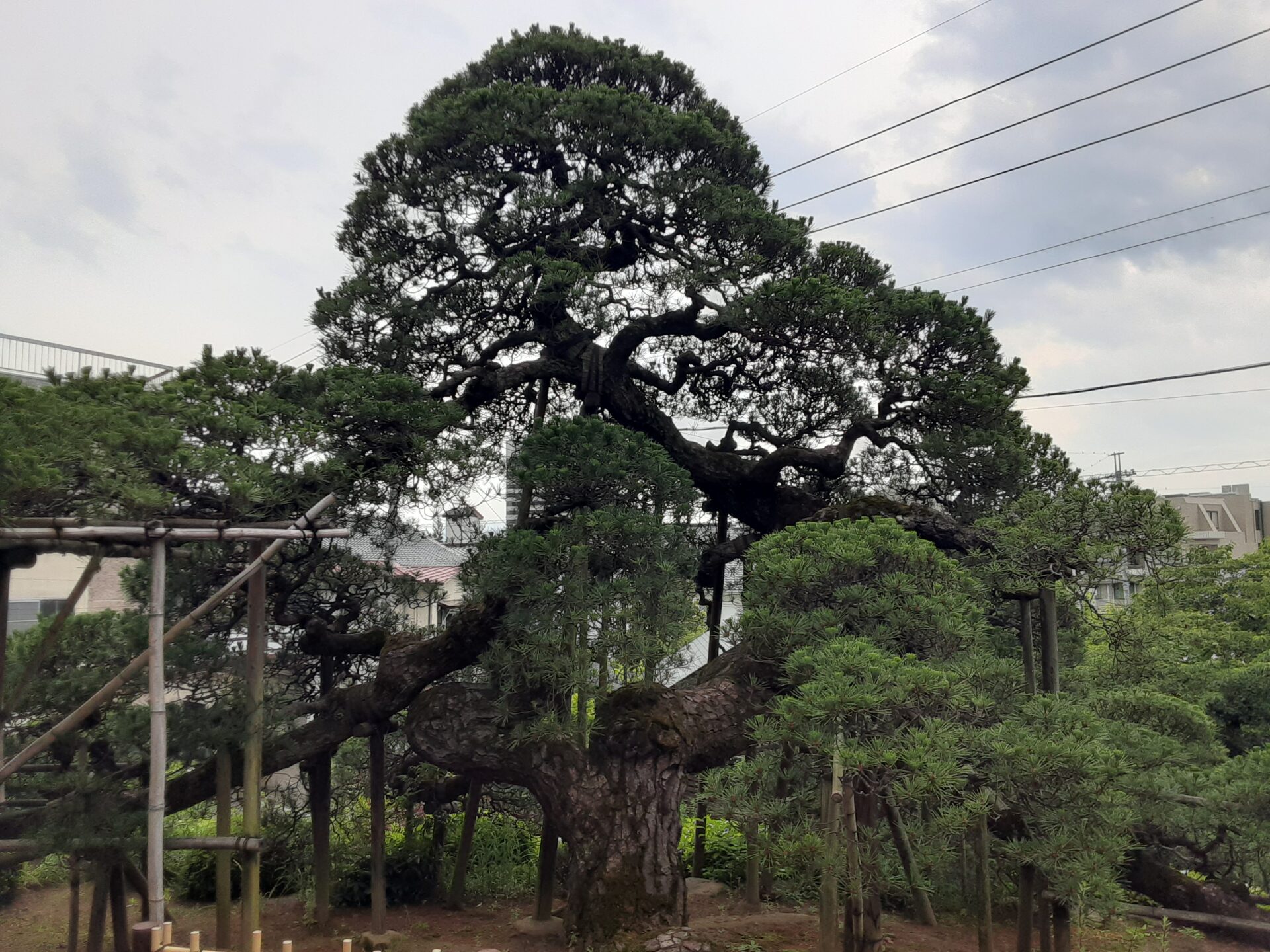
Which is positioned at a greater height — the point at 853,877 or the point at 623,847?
the point at 853,877

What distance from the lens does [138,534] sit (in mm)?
4547

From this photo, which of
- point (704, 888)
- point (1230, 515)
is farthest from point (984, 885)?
point (1230, 515)

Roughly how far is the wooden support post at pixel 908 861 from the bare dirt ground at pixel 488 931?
0.34 ft

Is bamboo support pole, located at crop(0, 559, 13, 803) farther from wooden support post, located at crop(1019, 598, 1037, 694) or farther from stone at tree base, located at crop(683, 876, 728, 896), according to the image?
wooden support post, located at crop(1019, 598, 1037, 694)

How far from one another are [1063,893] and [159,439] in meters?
5.00

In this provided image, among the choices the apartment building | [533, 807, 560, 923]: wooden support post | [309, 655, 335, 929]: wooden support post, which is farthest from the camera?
the apartment building

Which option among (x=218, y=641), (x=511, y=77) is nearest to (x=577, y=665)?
(x=218, y=641)

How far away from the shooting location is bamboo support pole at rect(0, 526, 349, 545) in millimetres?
4406

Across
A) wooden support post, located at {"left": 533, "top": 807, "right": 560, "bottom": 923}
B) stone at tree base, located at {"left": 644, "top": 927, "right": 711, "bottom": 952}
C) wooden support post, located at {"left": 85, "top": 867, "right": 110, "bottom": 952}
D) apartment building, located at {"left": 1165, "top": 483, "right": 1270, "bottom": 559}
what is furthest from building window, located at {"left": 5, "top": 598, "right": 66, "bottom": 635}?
apartment building, located at {"left": 1165, "top": 483, "right": 1270, "bottom": 559}

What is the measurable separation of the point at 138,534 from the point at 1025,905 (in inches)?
201

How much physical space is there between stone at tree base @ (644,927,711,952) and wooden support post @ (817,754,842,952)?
2.35ft

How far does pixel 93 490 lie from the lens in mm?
4629

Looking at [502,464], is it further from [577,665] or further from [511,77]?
[511,77]

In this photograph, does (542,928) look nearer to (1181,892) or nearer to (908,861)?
(908,861)
